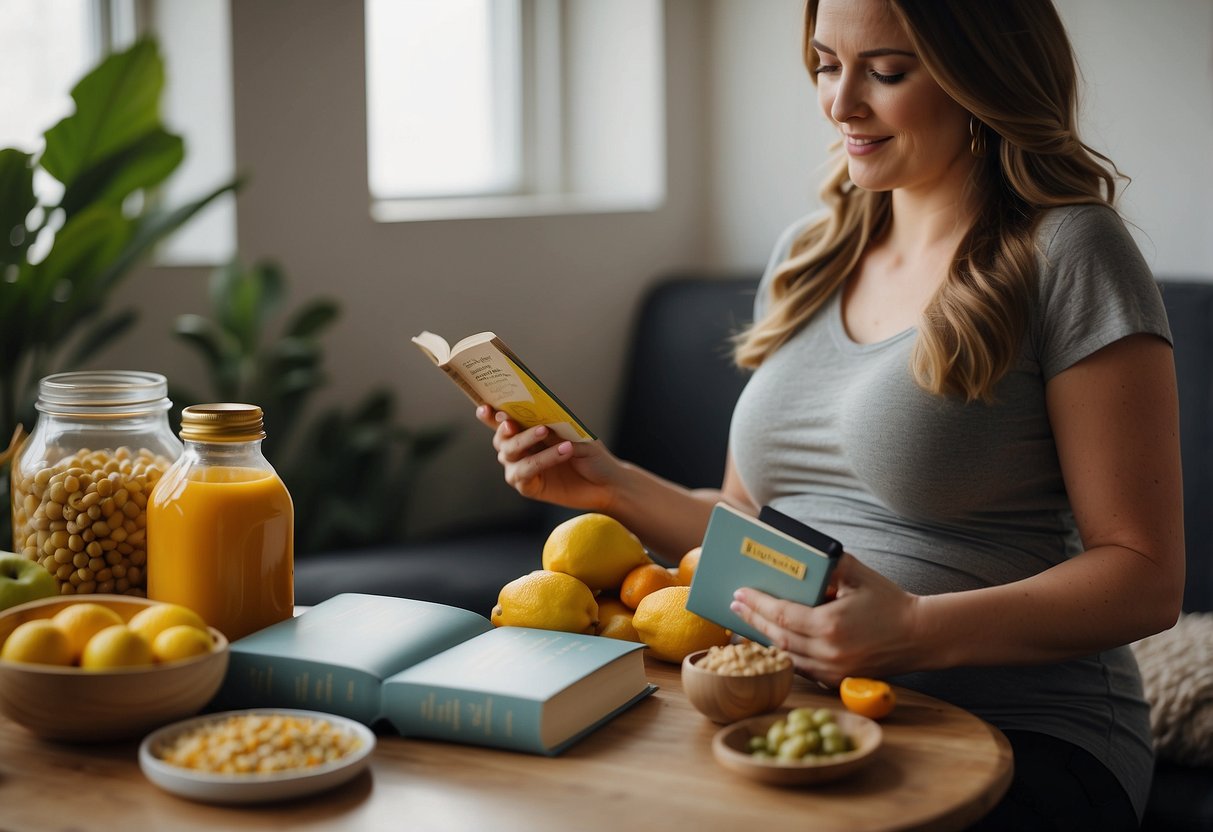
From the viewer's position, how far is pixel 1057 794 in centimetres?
130

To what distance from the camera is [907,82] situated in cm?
145

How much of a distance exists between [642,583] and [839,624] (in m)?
0.24

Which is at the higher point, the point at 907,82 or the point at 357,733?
the point at 907,82

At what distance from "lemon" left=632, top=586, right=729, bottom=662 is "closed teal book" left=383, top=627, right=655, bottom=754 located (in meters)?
0.12

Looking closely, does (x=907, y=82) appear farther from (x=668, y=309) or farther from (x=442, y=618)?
(x=668, y=309)

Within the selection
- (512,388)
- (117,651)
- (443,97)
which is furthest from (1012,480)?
(443,97)

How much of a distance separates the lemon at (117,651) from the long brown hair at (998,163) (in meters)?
0.82

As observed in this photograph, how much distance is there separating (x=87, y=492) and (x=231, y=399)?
1362 millimetres

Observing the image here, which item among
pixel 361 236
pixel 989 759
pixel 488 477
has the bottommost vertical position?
pixel 488 477

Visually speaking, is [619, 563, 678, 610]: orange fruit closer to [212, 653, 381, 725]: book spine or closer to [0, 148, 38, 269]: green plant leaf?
[212, 653, 381, 725]: book spine

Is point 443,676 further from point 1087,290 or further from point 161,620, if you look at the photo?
point 1087,290

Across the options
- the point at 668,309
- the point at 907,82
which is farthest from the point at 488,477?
the point at 907,82

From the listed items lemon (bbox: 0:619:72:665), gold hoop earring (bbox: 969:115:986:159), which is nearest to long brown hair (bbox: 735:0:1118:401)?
gold hoop earring (bbox: 969:115:986:159)

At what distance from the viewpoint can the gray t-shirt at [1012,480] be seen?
4.54 ft
